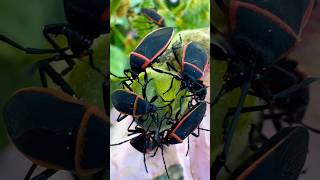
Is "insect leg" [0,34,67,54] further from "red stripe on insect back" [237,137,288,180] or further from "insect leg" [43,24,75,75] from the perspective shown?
"red stripe on insect back" [237,137,288,180]

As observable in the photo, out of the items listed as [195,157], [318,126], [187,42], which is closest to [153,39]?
[187,42]

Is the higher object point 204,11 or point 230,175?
point 204,11

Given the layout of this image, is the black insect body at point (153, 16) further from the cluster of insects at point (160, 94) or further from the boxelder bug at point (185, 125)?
the boxelder bug at point (185, 125)

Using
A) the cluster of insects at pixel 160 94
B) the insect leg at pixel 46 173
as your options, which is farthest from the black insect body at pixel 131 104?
the insect leg at pixel 46 173

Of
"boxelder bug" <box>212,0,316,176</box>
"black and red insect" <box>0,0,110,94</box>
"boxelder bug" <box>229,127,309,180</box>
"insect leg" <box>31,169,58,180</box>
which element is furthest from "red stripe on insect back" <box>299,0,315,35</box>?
"insect leg" <box>31,169,58,180</box>

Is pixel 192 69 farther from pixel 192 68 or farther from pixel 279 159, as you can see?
pixel 279 159

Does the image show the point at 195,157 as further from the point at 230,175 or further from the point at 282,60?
the point at 282,60

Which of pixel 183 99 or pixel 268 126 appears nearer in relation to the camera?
pixel 183 99
